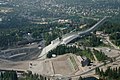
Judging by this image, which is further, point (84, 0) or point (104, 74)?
point (84, 0)

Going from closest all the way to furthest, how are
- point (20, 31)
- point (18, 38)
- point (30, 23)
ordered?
point (18, 38), point (20, 31), point (30, 23)

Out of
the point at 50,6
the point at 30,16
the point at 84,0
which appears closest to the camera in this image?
the point at 30,16

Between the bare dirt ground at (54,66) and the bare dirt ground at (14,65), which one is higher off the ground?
the bare dirt ground at (54,66)

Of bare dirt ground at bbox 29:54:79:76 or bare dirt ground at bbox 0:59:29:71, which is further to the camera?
bare dirt ground at bbox 0:59:29:71

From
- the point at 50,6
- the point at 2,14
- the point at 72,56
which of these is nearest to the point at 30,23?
the point at 2,14

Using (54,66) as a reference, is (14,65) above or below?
below

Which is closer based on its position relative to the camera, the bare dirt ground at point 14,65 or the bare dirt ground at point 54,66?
the bare dirt ground at point 54,66

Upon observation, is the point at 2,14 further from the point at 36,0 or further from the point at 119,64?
the point at 119,64

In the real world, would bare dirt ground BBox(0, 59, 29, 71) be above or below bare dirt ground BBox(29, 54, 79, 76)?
below

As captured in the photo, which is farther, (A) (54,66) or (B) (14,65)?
(B) (14,65)
